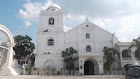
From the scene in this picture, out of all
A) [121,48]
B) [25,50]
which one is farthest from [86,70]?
[25,50]

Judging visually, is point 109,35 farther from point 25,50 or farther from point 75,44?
point 25,50

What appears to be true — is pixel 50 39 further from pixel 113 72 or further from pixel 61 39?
pixel 113 72

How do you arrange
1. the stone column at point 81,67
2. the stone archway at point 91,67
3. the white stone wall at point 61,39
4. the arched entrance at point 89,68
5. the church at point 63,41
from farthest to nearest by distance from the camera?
the white stone wall at point 61,39 → the church at point 63,41 → the arched entrance at point 89,68 → the stone archway at point 91,67 → the stone column at point 81,67

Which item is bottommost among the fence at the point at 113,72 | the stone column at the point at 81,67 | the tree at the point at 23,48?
the fence at the point at 113,72

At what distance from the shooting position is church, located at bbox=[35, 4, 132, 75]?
26000 mm

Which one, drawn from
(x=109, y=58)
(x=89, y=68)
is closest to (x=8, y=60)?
(x=89, y=68)

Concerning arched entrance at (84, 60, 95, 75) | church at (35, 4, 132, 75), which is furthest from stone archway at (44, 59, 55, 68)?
arched entrance at (84, 60, 95, 75)

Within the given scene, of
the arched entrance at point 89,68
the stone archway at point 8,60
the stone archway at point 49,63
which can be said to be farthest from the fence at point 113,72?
the stone archway at point 8,60

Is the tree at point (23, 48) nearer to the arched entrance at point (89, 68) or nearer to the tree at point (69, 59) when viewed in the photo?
the tree at point (69, 59)

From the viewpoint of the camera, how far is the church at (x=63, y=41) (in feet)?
85.3

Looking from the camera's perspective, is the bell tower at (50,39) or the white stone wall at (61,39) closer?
the bell tower at (50,39)

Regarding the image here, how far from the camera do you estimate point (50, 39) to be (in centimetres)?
2766

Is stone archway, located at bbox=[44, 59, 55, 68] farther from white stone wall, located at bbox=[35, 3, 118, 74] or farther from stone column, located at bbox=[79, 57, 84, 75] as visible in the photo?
stone column, located at bbox=[79, 57, 84, 75]

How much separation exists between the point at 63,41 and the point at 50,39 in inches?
111
